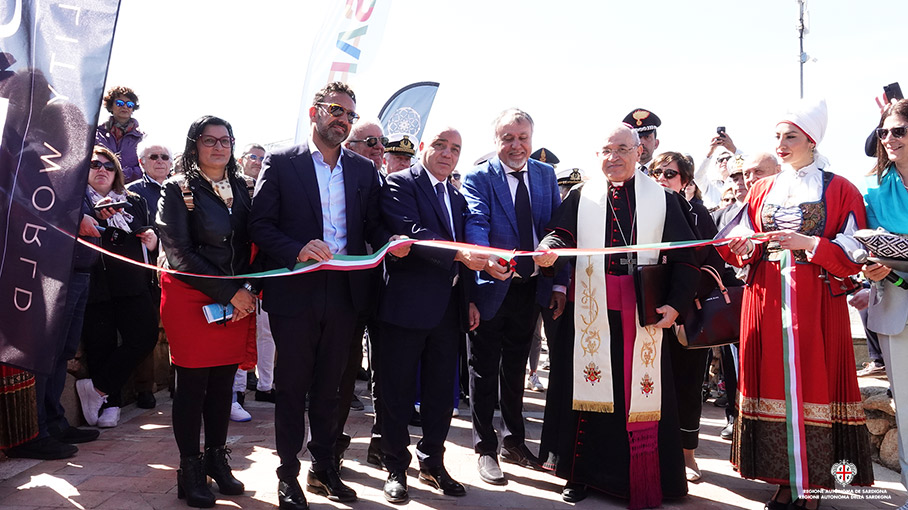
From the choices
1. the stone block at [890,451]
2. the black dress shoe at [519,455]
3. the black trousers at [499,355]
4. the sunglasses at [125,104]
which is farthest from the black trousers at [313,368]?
the stone block at [890,451]

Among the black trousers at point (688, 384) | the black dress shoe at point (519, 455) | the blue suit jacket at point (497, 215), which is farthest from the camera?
the black dress shoe at point (519, 455)

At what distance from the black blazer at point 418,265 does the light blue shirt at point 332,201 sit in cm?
28

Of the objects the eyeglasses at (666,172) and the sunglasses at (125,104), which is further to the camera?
the sunglasses at (125,104)

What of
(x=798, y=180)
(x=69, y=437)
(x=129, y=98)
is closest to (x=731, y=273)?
(x=798, y=180)

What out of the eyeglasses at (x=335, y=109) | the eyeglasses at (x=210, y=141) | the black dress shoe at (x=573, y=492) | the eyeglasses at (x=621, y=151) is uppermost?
the eyeglasses at (x=335, y=109)

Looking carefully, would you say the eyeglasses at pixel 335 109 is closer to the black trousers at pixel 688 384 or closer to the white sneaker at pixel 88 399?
the black trousers at pixel 688 384

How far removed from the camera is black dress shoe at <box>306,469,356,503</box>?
3.68 m

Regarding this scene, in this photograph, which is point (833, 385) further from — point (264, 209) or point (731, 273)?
point (264, 209)

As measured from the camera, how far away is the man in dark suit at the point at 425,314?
12.2 feet

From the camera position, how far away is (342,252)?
3670 millimetres

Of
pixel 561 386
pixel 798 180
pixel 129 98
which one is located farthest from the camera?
pixel 129 98

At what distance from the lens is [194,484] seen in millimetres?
3516

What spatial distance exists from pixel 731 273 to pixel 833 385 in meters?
1.22

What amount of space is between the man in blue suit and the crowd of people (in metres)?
0.02
